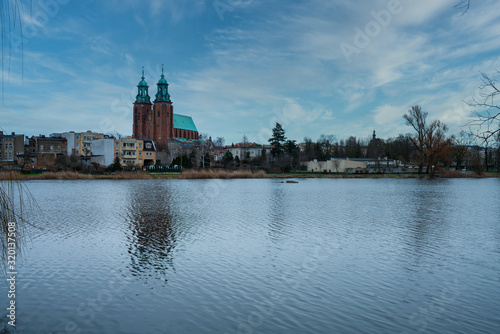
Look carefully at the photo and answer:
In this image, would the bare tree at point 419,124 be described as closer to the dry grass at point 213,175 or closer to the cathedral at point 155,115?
the dry grass at point 213,175

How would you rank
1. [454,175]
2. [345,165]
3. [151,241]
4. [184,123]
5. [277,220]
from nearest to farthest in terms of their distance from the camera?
[151,241] → [277,220] → [454,175] → [345,165] → [184,123]

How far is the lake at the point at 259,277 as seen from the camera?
7621 mm

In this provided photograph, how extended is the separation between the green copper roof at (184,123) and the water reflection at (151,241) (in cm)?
12191

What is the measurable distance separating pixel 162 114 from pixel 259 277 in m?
125

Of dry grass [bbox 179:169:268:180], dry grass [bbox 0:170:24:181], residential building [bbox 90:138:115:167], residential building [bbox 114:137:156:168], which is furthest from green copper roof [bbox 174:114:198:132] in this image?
dry grass [bbox 0:170:24:181]

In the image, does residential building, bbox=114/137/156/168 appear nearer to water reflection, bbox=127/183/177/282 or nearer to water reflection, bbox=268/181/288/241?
water reflection, bbox=268/181/288/241

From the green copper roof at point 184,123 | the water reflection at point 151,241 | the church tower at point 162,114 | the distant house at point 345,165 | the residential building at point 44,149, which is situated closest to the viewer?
the water reflection at point 151,241

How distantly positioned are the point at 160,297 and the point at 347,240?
865 centimetres

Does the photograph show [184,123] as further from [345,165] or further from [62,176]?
[62,176]

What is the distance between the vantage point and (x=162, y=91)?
13175 centimetres

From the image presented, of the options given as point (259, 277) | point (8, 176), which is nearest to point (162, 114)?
point (259, 277)

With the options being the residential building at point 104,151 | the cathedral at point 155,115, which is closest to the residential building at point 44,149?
the residential building at point 104,151

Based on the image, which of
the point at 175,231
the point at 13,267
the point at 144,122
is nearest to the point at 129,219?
the point at 175,231

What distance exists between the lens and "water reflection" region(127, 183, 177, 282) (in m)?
11.3
